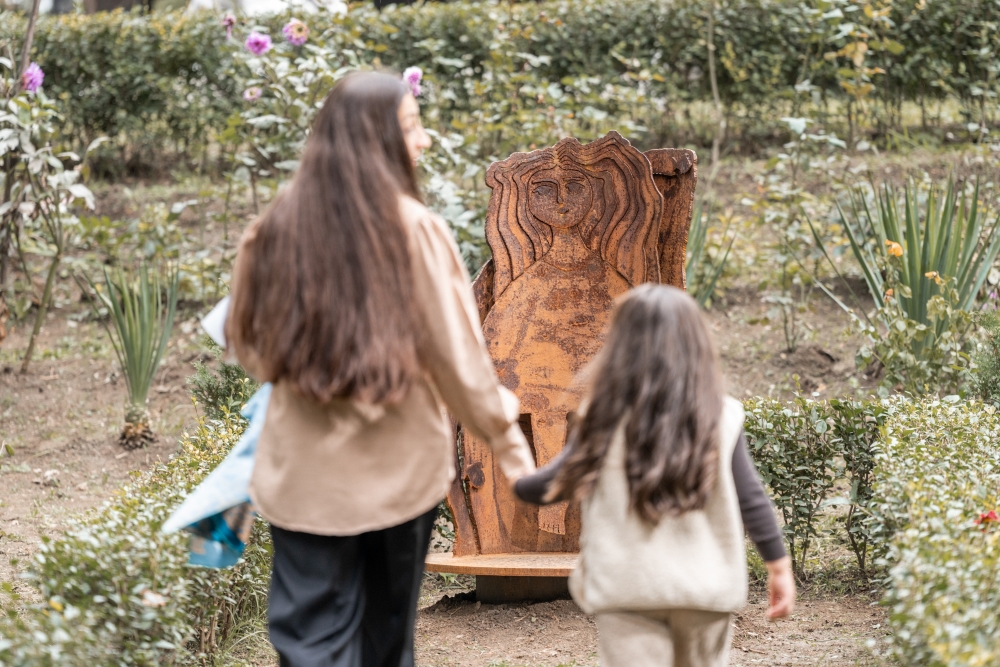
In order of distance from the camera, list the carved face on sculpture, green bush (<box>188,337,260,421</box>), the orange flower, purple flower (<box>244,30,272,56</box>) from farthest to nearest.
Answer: purple flower (<box>244,30,272,56</box>)
the orange flower
green bush (<box>188,337,260,421</box>)
the carved face on sculpture

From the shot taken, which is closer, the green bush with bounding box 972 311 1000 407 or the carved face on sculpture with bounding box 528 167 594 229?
the carved face on sculpture with bounding box 528 167 594 229

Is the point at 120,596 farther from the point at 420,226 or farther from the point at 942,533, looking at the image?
the point at 942,533

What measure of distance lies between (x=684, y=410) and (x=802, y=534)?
5.87 ft

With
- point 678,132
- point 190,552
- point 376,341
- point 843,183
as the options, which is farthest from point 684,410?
point 678,132

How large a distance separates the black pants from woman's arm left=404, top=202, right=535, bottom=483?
23 centimetres

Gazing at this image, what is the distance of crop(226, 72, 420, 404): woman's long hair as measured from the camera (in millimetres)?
1987

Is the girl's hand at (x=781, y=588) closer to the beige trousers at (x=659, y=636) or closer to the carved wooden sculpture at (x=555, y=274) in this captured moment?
the beige trousers at (x=659, y=636)

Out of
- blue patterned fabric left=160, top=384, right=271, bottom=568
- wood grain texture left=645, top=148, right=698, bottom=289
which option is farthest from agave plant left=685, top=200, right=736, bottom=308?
Result: blue patterned fabric left=160, top=384, right=271, bottom=568

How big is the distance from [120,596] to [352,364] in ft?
2.80

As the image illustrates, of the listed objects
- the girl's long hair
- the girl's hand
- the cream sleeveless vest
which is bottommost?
the girl's hand

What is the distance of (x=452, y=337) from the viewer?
2086 mm

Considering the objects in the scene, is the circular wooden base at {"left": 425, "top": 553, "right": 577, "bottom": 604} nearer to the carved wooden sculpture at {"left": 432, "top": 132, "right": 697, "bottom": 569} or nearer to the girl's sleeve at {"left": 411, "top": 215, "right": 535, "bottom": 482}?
the carved wooden sculpture at {"left": 432, "top": 132, "right": 697, "bottom": 569}

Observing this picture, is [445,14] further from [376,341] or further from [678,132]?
[376,341]

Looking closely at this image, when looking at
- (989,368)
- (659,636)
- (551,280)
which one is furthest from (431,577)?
(989,368)
